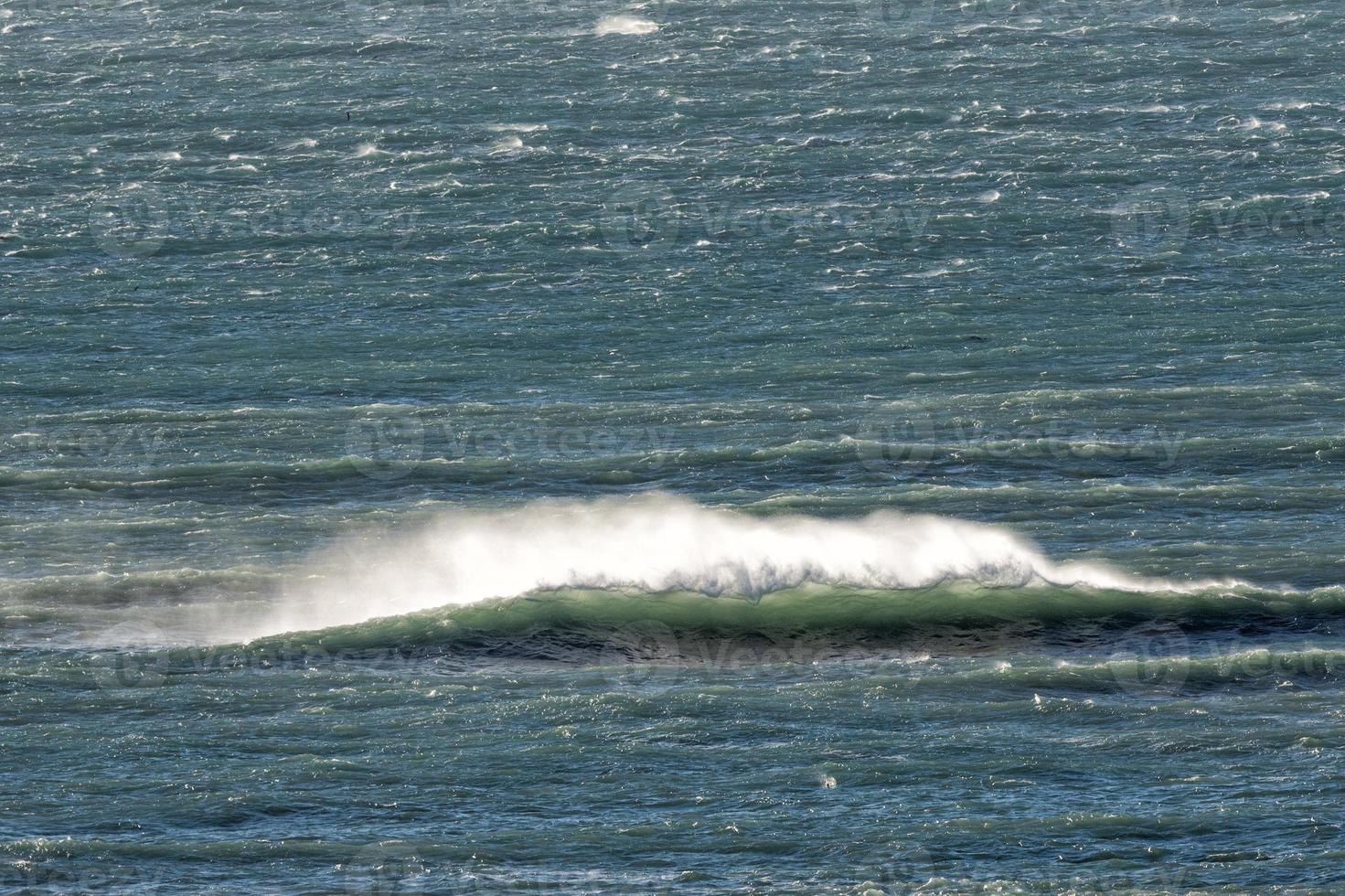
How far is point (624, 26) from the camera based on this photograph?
62.7 meters

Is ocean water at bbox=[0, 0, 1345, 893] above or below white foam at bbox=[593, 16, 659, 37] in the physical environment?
below

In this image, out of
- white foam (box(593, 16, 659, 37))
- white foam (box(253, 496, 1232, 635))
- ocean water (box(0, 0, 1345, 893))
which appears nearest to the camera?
ocean water (box(0, 0, 1345, 893))

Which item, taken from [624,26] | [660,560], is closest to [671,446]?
[660,560]

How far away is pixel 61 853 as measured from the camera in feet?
68.8

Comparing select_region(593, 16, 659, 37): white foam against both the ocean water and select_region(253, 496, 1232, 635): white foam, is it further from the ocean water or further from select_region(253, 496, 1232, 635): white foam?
select_region(253, 496, 1232, 635): white foam

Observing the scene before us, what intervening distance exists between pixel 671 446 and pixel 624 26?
2890 centimetres

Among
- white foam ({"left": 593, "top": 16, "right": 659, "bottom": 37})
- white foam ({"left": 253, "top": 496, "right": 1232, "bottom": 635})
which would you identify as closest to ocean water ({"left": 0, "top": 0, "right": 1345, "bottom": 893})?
white foam ({"left": 253, "top": 496, "right": 1232, "bottom": 635})

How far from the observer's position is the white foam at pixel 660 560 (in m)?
29.0

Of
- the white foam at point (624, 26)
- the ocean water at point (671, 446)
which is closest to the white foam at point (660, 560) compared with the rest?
the ocean water at point (671, 446)

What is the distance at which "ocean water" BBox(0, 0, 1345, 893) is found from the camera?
22.0 metres

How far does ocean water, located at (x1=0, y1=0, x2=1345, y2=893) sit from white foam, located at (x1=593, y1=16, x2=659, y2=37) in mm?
234

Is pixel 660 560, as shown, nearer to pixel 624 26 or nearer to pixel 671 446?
pixel 671 446

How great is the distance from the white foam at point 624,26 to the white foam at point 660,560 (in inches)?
1278

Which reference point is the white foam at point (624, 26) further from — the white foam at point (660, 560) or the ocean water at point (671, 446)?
the white foam at point (660, 560)
